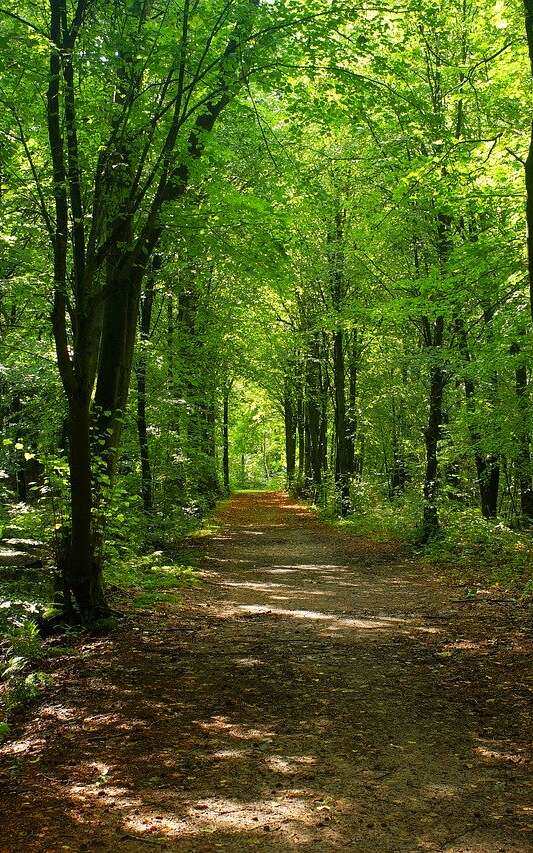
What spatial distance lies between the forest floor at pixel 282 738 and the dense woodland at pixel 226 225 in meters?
1.87

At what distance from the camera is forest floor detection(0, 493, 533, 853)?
3627mm

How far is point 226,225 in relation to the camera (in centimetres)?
1029

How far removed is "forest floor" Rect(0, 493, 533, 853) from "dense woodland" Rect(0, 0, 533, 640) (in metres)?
1.87

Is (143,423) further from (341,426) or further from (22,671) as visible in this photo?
(341,426)

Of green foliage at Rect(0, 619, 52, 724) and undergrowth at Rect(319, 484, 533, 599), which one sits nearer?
green foliage at Rect(0, 619, 52, 724)

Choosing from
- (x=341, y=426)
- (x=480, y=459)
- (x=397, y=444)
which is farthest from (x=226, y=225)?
(x=397, y=444)

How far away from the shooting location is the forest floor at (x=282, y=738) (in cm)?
363

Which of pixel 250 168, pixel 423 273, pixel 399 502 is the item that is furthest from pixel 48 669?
pixel 399 502

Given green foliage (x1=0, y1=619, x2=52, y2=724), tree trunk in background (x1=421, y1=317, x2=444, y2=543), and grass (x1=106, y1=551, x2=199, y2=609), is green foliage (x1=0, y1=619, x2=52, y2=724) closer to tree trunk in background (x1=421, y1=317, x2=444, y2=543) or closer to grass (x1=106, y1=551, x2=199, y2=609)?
grass (x1=106, y1=551, x2=199, y2=609)

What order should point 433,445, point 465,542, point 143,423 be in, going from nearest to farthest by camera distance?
point 465,542 < point 143,423 < point 433,445

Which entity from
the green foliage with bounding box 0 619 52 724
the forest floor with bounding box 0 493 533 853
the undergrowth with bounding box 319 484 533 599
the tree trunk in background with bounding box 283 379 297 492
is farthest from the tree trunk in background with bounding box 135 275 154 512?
the tree trunk in background with bounding box 283 379 297 492

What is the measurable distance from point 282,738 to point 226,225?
7.70 m

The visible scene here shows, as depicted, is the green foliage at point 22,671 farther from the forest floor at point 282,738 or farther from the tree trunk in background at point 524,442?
the tree trunk in background at point 524,442

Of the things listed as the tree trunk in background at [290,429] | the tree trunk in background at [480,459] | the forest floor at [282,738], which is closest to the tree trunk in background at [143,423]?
the forest floor at [282,738]
